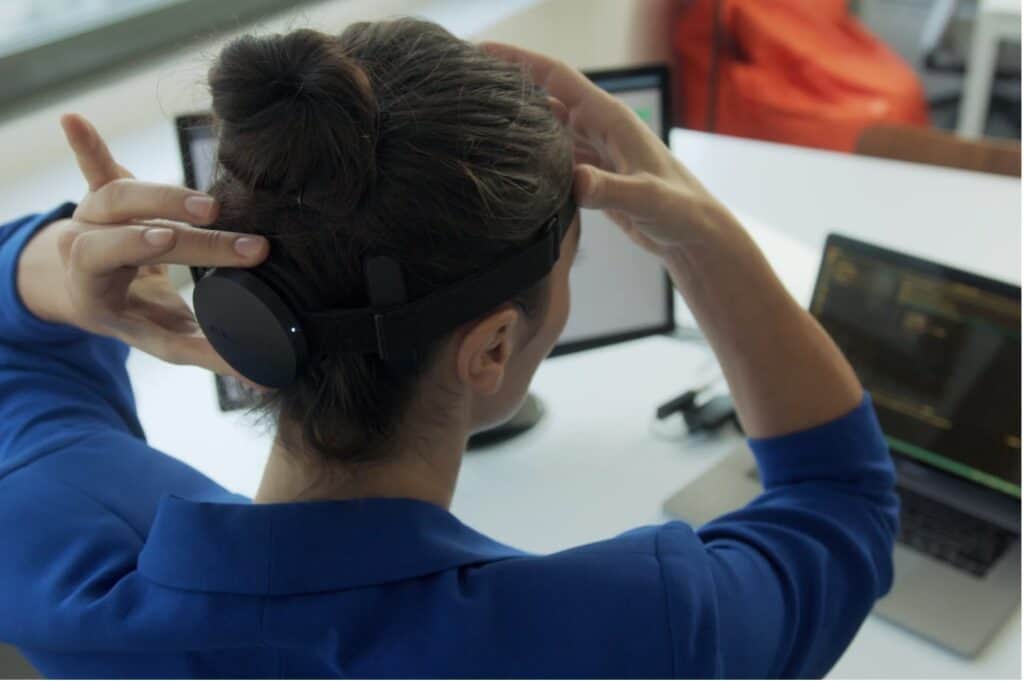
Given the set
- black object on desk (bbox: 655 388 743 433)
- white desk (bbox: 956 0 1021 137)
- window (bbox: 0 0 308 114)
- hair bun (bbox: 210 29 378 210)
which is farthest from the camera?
white desk (bbox: 956 0 1021 137)

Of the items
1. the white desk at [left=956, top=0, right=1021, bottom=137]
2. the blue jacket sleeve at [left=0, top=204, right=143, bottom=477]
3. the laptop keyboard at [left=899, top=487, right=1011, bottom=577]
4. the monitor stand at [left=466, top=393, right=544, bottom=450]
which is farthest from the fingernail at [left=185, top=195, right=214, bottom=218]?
the white desk at [left=956, top=0, right=1021, bottom=137]

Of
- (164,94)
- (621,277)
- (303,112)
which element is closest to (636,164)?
(303,112)

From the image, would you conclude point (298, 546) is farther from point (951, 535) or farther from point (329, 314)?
point (951, 535)

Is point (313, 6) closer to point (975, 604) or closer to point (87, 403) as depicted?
point (87, 403)

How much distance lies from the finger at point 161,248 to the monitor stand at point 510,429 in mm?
698

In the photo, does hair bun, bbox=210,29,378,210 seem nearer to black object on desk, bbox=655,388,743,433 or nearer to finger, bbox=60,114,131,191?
finger, bbox=60,114,131,191

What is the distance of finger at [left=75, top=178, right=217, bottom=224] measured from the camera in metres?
0.75

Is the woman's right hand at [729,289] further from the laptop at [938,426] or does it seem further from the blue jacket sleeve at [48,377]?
the blue jacket sleeve at [48,377]

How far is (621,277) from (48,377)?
79cm

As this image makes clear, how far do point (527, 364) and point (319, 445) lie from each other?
0.19 m

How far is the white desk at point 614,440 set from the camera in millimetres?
1146

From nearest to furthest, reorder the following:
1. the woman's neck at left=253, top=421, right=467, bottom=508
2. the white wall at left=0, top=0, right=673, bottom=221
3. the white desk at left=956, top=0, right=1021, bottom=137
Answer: the woman's neck at left=253, top=421, right=467, bottom=508 → the white wall at left=0, top=0, right=673, bottom=221 → the white desk at left=956, top=0, right=1021, bottom=137

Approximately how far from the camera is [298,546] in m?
0.74

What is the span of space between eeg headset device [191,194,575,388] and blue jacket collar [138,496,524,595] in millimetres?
96
